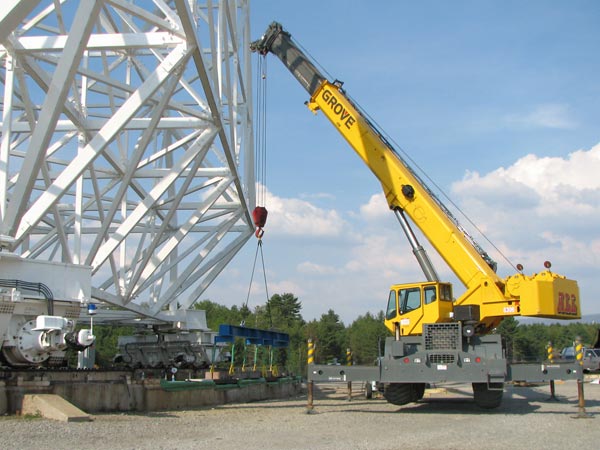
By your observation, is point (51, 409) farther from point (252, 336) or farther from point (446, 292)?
point (252, 336)

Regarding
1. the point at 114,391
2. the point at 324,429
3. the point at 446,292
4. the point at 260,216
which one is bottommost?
the point at 324,429

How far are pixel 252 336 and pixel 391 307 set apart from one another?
7.80m

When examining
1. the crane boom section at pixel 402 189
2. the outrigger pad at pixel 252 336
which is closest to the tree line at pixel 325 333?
the outrigger pad at pixel 252 336

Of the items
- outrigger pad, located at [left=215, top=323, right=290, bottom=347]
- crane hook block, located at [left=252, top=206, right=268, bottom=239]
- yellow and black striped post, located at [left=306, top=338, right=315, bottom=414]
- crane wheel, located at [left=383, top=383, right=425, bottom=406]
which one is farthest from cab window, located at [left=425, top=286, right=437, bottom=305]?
crane hook block, located at [left=252, top=206, right=268, bottom=239]

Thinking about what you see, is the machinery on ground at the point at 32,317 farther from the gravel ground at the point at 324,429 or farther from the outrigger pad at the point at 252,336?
the outrigger pad at the point at 252,336

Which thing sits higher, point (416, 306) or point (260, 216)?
point (260, 216)

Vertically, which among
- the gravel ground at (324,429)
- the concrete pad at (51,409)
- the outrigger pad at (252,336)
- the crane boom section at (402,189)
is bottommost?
the gravel ground at (324,429)

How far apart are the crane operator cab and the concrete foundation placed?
227 inches

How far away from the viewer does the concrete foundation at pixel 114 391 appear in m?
14.3

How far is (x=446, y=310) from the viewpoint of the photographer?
57.7ft

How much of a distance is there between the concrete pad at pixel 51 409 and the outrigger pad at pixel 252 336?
8781 millimetres

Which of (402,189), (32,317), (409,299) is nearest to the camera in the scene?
(32,317)

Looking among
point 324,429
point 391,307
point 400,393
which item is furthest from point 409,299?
point 324,429

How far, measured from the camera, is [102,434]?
11883 millimetres
